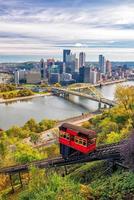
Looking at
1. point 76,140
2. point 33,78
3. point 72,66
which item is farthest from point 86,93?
point 72,66

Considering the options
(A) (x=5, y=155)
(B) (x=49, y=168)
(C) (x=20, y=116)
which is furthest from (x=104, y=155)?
(C) (x=20, y=116)

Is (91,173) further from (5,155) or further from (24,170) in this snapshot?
(5,155)

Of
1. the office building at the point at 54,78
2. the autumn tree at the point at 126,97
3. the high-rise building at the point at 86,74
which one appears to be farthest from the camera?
the office building at the point at 54,78

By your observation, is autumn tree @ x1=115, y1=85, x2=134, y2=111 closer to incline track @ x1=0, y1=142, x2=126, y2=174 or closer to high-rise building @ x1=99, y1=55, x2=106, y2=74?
incline track @ x1=0, y1=142, x2=126, y2=174

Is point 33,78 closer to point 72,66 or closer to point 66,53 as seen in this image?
point 72,66

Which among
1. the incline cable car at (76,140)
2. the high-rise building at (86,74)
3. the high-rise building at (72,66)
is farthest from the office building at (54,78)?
the incline cable car at (76,140)

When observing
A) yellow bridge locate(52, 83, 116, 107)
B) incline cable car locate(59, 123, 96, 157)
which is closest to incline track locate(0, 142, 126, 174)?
incline cable car locate(59, 123, 96, 157)

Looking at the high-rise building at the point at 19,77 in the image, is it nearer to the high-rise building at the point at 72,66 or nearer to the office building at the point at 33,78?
the office building at the point at 33,78
